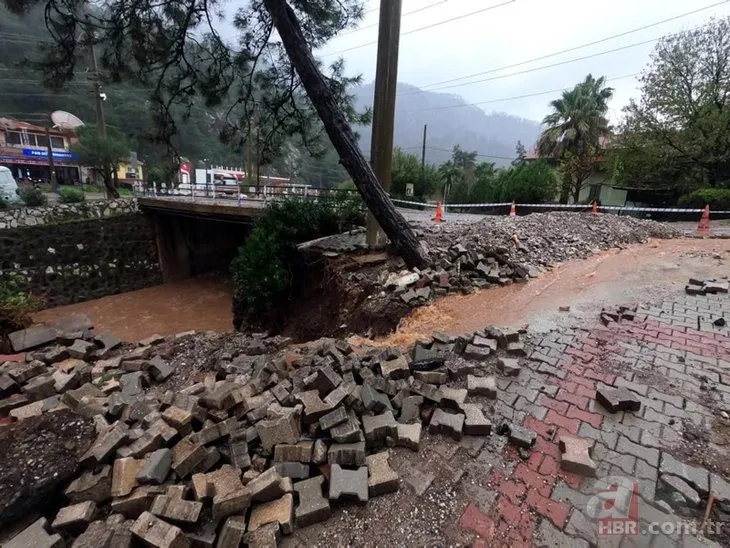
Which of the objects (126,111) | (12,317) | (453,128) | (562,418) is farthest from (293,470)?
(453,128)

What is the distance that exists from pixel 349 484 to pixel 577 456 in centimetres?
134

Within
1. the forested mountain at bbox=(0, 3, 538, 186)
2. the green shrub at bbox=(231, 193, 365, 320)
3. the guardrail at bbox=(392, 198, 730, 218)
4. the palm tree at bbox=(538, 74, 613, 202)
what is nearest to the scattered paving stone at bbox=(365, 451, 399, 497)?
the forested mountain at bbox=(0, 3, 538, 186)

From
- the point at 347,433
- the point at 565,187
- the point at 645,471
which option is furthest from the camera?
the point at 565,187

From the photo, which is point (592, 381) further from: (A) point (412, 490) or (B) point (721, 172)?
(B) point (721, 172)

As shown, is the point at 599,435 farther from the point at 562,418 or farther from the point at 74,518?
the point at 74,518

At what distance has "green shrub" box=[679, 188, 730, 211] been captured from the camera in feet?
44.2

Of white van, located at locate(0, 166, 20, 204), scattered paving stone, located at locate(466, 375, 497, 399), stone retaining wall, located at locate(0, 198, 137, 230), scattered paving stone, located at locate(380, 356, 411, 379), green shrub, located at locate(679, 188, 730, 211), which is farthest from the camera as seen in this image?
green shrub, located at locate(679, 188, 730, 211)

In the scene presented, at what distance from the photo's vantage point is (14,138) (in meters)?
29.3

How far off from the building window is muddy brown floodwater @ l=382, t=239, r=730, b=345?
133 feet

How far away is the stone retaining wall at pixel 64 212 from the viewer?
35.6ft

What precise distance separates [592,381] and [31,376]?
540 cm

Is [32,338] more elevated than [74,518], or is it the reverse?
[74,518]

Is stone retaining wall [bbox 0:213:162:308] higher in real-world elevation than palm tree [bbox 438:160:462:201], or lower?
lower

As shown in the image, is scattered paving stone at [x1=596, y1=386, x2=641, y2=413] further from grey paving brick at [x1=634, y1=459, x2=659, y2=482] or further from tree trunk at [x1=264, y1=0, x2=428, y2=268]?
tree trunk at [x1=264, y1=0, x2=428, y2=268]
